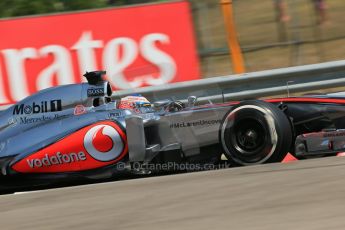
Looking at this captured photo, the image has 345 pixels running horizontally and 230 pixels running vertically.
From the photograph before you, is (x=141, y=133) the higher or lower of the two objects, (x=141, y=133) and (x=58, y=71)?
the lower

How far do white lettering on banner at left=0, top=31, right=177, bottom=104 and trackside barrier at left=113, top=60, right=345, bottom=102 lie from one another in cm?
116

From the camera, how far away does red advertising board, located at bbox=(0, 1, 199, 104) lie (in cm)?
929

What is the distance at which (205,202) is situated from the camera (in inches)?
168

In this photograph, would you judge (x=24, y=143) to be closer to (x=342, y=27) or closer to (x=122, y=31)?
(x=122, y=31)

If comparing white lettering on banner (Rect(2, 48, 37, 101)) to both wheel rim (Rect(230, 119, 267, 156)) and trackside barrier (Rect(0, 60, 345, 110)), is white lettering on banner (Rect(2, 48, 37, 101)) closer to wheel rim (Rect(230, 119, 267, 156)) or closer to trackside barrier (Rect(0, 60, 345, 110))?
trackside barrier (Rect(0, 60, 345, 110))

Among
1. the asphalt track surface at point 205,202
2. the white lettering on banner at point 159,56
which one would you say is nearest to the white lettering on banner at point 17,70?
the white lettering on banner at point 159,56

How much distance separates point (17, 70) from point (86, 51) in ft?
3.32

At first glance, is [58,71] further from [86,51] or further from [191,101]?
[191,101]

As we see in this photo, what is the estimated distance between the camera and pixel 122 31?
31.0 feet

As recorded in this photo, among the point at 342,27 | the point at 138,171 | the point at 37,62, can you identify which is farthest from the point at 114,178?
the point at 342,27

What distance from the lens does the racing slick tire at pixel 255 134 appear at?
17.4 ft

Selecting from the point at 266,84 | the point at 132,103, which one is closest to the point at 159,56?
the point at 266,84

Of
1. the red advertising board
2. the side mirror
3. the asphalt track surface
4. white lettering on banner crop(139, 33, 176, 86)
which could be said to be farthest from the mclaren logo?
white lettering on banner crop(139, 33, 176, 86)

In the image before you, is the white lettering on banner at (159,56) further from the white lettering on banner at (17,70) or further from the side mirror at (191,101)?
the side mirror at (191,101)
